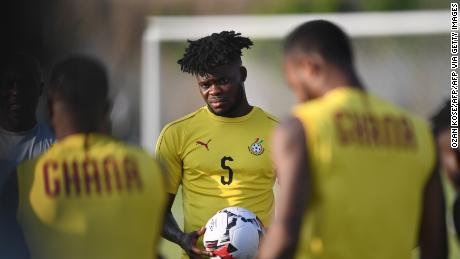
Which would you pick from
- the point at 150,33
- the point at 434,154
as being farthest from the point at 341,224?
the point at 150,33

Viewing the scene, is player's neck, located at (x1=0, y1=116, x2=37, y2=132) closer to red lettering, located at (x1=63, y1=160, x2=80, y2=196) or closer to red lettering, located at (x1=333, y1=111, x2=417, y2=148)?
red lettering, located at (x1=63, y1=160, x2=80, y2=196)

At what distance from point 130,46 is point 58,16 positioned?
1871 mm

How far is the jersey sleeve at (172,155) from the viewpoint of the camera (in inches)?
259

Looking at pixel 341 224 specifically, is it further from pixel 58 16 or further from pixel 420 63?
pixel 58 16

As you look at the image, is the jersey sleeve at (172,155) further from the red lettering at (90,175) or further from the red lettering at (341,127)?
the red lettering at (341,127)

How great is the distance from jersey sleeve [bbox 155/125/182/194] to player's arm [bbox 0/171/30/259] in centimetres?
121

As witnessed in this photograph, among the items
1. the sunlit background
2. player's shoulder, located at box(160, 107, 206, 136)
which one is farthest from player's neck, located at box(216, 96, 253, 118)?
the sunlit background

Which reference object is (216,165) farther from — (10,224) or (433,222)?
(433,222)

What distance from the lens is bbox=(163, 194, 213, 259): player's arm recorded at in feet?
20.3

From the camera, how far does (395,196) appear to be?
4.25 meters

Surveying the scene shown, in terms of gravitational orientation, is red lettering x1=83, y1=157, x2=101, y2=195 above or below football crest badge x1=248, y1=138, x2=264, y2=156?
above

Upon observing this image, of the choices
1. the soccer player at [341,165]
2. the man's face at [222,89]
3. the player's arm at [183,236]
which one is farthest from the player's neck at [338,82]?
the man's face at [222,89]

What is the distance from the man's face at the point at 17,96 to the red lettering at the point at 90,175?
255 centimetres

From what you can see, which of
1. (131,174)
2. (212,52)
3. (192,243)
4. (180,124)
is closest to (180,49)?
(212,52)
